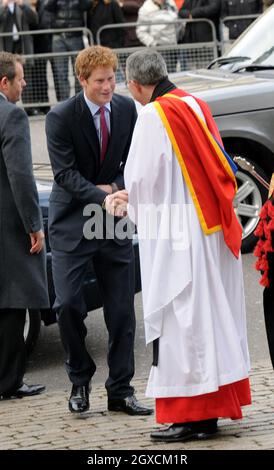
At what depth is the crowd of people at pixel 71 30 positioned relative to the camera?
1883 cm

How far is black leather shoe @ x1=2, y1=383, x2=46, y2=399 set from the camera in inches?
307

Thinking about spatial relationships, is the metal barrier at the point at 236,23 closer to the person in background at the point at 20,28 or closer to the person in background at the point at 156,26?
the person in background at the point at 156,26

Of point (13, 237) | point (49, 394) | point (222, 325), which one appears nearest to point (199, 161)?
point (222, 325)

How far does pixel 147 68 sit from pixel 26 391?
246 cm

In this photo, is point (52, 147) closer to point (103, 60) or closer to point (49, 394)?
point (103, 60)

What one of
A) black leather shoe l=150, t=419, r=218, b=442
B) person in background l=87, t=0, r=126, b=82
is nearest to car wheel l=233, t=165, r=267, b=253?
black leather shoe l=150, t=419, r=218, b=442

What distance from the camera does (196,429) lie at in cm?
634

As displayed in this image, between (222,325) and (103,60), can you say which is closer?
(222,325)

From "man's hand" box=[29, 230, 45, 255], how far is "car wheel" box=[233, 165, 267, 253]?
4.35 metres

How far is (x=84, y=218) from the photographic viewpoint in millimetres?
7035

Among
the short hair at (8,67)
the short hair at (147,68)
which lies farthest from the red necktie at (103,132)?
the short hair at (8,67)

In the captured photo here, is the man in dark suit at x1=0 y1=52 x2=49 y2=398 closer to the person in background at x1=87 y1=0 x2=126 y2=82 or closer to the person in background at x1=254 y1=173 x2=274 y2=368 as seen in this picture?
the person in background at x1=254 y1=173 x2=274 y2=368

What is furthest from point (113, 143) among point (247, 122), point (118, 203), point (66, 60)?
point (66, 60)
